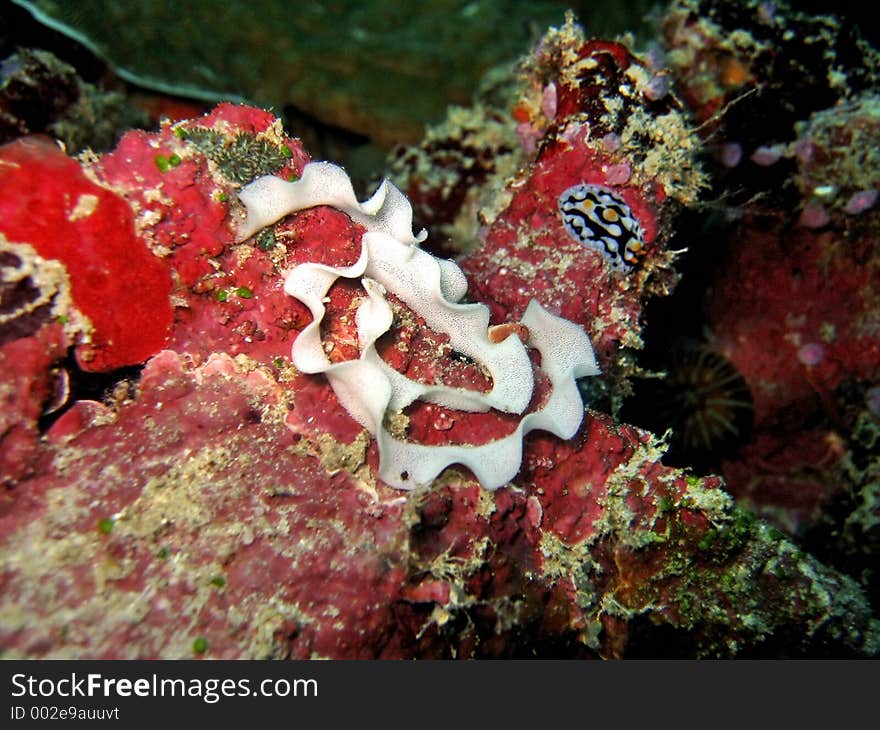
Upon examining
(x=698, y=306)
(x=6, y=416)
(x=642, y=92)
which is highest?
(x=642, y=92)

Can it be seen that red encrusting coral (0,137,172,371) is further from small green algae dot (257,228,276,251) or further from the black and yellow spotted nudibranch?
the black and yellow spotted nudibranch

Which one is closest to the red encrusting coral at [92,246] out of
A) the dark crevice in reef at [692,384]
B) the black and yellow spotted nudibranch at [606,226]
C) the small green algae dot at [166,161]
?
the small green algae dot at [166,161]

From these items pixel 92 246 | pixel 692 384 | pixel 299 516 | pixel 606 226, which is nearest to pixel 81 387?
pixel 92 246

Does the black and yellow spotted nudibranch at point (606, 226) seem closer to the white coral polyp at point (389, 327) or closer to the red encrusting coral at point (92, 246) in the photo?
the white coral polyp at point (389, 327)

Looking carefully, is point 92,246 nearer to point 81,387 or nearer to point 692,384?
point 81,387

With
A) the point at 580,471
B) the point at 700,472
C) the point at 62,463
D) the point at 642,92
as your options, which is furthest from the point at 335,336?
the point at 700,472

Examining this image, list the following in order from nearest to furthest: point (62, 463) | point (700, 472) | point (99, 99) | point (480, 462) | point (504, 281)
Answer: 1. point (62, 463)
2. point (480, 462)
3. point (504, 281)
4. point (99, 99)
5. point (700, 472)
